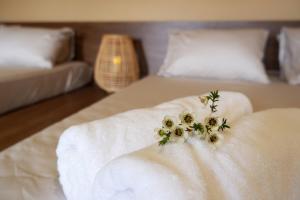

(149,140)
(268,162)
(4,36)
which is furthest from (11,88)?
(268,162)

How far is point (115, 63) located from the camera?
2.11 m

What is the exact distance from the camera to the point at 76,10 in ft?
7.97

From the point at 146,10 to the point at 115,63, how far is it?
521 millimetres

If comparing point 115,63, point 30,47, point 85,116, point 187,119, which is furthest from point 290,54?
point 30,47

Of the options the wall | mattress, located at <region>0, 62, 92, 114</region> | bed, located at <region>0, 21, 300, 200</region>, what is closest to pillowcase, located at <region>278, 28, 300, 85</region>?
bed, located at <region>0, 21, 300, 200</region>

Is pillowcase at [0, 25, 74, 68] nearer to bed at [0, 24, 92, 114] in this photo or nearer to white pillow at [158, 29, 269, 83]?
bed at [0, 24, 92, 114]

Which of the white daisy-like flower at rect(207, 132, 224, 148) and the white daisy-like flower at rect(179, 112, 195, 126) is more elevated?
the white daisy-like flower at rect(179, 112, 195, 126)

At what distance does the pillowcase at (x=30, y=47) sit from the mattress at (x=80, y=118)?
0.83 m

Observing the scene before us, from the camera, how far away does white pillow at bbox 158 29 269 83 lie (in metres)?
1.65

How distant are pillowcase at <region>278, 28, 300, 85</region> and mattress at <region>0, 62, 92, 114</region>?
1.49 metres

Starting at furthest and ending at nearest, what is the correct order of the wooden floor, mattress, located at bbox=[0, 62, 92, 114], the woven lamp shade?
the woven lamp shade < mattress, located at bbox=[0, 62, 92, 114] < the wooden floor

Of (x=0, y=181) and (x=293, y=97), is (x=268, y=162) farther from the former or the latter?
(x=293, y=97)

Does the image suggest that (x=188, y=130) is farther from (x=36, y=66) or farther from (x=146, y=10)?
(x=146, y=10)

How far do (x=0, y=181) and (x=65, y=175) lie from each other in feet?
0.55
